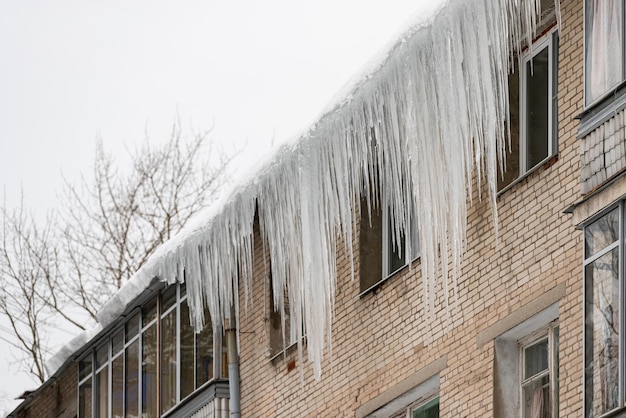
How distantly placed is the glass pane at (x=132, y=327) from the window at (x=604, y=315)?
9432mm

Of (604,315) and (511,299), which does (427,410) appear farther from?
(604,315)

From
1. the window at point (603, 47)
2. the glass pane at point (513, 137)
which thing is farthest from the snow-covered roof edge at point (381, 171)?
the window at point (603, 47)

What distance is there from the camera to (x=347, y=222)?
15.8 m

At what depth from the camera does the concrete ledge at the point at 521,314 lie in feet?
40.9

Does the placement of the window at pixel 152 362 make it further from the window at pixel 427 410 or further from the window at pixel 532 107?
the window at pixel 532 107

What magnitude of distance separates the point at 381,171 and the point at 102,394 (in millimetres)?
8130

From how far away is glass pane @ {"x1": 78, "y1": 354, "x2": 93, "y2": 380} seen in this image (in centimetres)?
2219

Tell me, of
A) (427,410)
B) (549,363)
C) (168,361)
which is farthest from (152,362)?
(549,363)

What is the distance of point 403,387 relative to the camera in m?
14.5

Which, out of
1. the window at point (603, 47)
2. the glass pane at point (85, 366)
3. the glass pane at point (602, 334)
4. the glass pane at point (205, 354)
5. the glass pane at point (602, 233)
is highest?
the glass pane at point (85, 366)

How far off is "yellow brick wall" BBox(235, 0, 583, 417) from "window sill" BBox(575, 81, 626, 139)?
0.73m

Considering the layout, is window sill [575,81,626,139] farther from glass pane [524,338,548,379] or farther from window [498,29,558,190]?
glass pane [524,338,548,379]

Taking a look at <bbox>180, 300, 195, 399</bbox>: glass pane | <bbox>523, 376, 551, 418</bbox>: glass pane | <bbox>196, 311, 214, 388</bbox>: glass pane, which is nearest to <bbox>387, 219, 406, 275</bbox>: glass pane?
<bbox>523, 376, 551, 418</bbox>: glass pane

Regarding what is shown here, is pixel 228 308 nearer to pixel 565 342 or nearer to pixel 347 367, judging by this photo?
pixel 347 367
